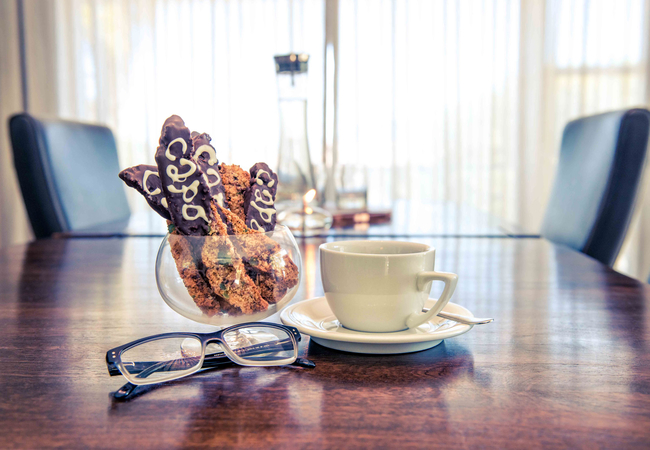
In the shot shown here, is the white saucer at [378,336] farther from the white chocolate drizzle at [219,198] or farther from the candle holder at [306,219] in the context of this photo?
the candle holder at [306,219]

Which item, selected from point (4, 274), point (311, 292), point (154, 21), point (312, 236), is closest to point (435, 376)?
point (311, 292)

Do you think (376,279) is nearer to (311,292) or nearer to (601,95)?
(311,292)

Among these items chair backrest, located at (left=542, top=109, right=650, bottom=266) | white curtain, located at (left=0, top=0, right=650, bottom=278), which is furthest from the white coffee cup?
white curtain, located at (left=0, top=0, right=650, bottom=278)

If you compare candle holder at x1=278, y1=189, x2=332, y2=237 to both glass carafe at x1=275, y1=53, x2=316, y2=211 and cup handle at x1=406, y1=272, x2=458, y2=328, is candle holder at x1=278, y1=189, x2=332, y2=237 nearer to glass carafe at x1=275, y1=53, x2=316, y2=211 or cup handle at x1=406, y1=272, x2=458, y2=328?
glass carafe at x1=275, y1=53, x2=316, y2=211

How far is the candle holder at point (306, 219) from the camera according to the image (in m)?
1.28

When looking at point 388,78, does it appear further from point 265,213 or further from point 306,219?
point 265,213

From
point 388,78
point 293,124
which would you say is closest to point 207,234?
point 293,124

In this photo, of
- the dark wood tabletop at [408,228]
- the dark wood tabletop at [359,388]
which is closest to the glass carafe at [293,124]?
the dark wood tabletop at [408,228]

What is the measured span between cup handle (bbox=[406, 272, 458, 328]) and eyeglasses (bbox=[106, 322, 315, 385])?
11 cm

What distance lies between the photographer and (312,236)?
4.00 feet

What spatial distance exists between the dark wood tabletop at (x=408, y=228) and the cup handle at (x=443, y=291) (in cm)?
74

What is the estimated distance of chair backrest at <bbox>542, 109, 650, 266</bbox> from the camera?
3.92 ft

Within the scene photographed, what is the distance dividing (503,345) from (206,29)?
3161mm

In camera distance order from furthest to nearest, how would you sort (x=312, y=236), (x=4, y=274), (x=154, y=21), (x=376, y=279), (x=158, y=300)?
1. (x=154, y=21)
2. (x=312, y=236)
3. (x=4, y=274)
4. (x=158, y=300)
5. (x=376, y=279)
